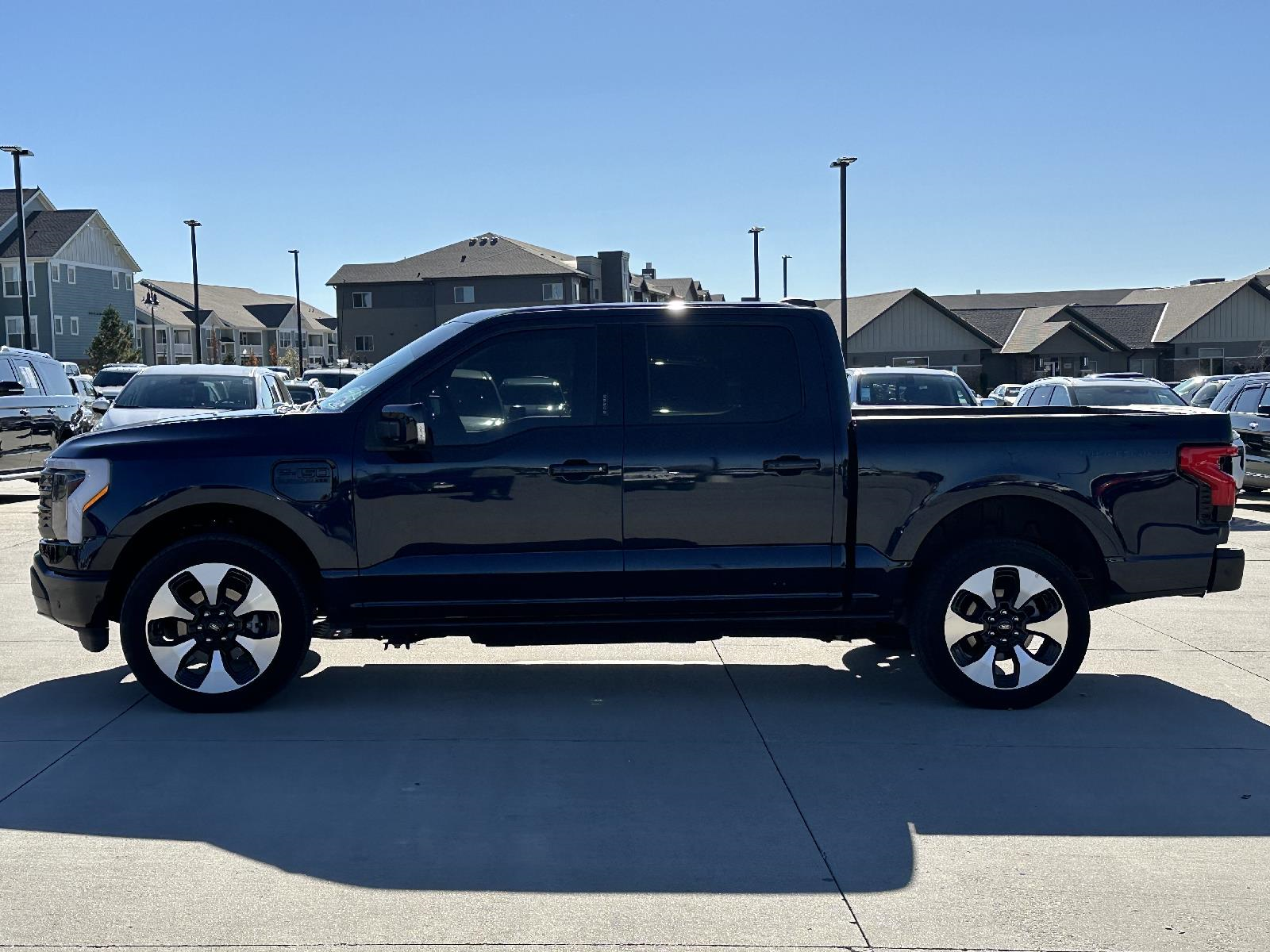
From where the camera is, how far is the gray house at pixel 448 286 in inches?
2928

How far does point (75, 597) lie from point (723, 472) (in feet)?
10.5

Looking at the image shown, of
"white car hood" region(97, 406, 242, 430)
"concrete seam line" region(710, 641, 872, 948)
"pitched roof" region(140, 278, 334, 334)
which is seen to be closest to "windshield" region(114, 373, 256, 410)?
"white car hood" region(97, 406, 242, 430)

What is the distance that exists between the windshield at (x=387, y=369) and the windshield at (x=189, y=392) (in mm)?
9484

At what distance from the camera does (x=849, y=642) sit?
26.3 feet

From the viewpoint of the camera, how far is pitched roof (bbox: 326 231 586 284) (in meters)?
74.8

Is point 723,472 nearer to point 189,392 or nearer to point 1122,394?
point 189,392

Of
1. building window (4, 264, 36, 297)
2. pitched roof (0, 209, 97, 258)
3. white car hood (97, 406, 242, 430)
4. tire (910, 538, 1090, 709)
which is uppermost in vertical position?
pitched roof (0, 209, 97, 258)

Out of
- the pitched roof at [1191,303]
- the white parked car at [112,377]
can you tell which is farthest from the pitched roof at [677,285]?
the white parked car at [112,377]

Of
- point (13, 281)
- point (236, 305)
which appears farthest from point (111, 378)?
point (236, 305)

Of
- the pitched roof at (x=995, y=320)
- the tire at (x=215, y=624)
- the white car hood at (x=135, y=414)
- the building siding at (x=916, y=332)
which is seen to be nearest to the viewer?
the tire at (x=215, y=624)

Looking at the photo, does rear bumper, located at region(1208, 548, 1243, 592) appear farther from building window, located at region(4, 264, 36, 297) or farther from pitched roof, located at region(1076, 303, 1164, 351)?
building window, located at region(4, 264, 36, 297)

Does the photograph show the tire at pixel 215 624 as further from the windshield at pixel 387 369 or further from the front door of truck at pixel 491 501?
the windshield at pixel 387 369

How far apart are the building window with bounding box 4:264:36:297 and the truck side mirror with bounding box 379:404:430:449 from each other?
61.6 m

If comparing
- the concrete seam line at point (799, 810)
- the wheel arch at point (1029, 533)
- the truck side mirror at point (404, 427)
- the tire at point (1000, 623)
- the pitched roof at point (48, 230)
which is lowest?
the concrete seam line at point (799, 810)
